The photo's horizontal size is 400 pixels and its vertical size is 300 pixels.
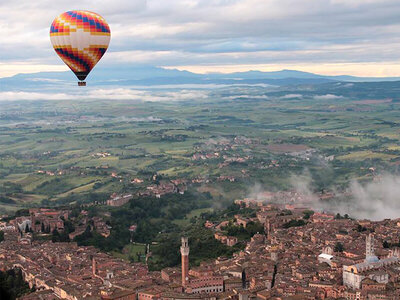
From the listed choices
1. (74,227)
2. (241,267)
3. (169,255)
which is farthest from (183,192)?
(241,267)

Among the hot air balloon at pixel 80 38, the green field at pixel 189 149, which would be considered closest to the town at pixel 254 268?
the hot air balloon at pixel 80 38

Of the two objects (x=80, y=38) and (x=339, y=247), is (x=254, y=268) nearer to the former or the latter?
(x=339, y=247)

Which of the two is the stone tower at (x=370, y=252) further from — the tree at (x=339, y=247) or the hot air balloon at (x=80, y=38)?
the hot air balloon at (x=80, y=38)

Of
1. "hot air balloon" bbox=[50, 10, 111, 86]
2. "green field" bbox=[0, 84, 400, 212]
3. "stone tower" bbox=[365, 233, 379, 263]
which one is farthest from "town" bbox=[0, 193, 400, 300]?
"green field" bbox=[0, 84, 400, 212]

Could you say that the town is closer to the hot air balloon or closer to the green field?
the hot air balloon

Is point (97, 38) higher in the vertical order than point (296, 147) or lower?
higher

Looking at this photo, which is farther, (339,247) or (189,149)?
(189,149)

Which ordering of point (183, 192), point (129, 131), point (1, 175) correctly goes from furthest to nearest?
point (129, 131)
point (1, 175)
point (183, 192)

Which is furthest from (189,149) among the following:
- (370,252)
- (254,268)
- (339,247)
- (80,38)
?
(80,38)

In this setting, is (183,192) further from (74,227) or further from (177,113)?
(177,113)
